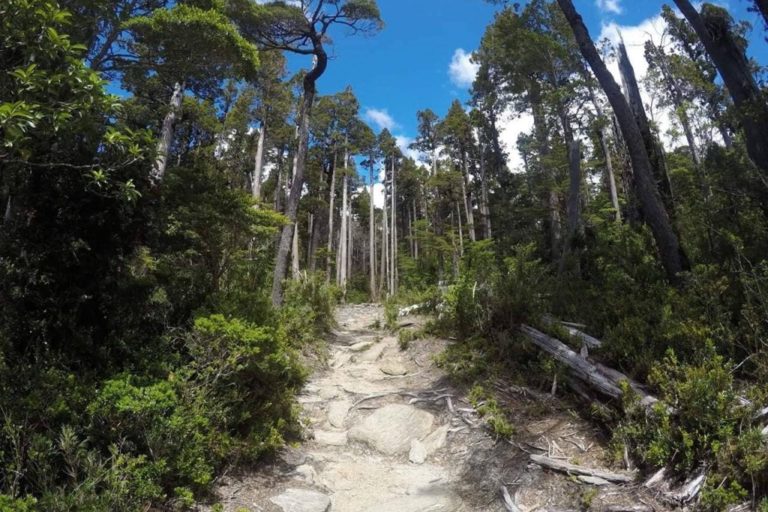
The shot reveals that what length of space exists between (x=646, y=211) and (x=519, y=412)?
380cm

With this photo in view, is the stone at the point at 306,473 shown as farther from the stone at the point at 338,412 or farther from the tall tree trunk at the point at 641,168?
the tall tree trunk at the point at 641,168

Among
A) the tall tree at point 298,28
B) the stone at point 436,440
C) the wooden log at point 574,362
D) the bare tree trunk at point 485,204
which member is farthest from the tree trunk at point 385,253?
the stone at point 436,440

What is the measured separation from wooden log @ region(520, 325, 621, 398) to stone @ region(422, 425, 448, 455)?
5.14 ft

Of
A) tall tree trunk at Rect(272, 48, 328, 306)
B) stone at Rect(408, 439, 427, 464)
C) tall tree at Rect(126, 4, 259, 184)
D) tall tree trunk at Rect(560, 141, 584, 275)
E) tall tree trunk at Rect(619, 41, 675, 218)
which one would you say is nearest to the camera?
stone at Rect(408, 439, 427, 464)

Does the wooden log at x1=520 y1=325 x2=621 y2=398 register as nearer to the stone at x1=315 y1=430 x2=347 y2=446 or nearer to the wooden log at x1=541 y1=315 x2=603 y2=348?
the wooden log at x1=541 y1=315 x2=603 y2=348

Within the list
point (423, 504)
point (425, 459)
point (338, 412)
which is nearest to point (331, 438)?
point (338, 412)

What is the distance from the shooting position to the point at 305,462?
455 centimetres

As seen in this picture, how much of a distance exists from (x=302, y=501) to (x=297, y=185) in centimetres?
749

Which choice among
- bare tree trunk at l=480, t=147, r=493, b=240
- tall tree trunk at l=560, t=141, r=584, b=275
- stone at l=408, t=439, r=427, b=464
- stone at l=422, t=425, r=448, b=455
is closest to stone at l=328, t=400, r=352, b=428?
stone at l=408, t=439, r=427, b=464

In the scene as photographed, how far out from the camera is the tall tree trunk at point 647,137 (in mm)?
7780

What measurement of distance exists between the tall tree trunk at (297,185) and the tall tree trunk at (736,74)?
7.64 meters

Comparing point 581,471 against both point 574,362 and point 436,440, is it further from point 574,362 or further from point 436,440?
point 436,440

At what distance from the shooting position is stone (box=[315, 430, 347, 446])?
5102 millimetres

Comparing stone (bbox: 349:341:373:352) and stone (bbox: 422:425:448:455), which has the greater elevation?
stone (bbox: 349:341:373:352)
